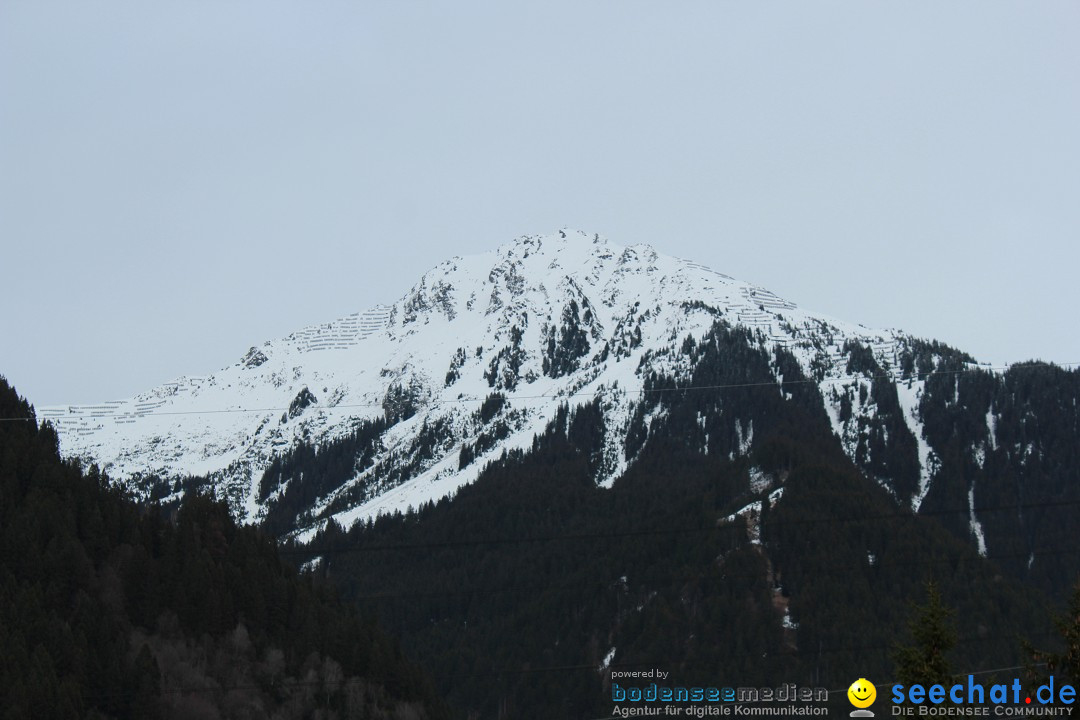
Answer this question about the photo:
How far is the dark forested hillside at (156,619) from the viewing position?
113 meters

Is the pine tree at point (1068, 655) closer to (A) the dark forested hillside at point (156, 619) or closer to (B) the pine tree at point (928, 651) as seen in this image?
(B) the pine tree at point (928, 651)

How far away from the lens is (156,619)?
128 meters

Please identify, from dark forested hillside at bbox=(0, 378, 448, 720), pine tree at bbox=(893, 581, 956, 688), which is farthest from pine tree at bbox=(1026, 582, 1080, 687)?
dark forested hillside at bbox=(0, 378, 448, 720)

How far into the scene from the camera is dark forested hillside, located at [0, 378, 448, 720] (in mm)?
112750

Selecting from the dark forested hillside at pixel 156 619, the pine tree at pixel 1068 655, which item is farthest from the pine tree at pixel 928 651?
the dark forested hillside at pixel 156 619

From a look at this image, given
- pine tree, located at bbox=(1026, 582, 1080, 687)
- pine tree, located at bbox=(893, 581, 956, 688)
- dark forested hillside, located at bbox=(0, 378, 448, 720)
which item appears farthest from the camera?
dark forested hillside, located at bbox=(0, 378, 448, 720)

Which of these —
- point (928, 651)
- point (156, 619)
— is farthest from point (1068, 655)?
point (156, 619)

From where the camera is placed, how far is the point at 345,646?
454 feet

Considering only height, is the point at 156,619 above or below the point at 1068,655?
below

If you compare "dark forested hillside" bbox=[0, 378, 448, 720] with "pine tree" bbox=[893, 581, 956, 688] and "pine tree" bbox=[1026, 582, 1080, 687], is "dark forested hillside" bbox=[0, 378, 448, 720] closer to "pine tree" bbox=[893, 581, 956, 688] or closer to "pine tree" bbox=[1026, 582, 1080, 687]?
"pine tree" bbox=[893, 581, 956, 688]

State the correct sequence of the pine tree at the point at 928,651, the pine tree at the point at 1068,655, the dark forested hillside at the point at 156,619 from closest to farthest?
the pine tree at the point at 1068,655 < the pine tree at the point at 928,651 < the dark forested hillside at the point at 156,619

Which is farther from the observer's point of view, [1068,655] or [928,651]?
[928,651]

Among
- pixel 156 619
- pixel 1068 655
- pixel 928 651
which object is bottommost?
pixel 156 619

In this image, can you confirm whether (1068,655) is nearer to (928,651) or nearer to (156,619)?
(928,651)
